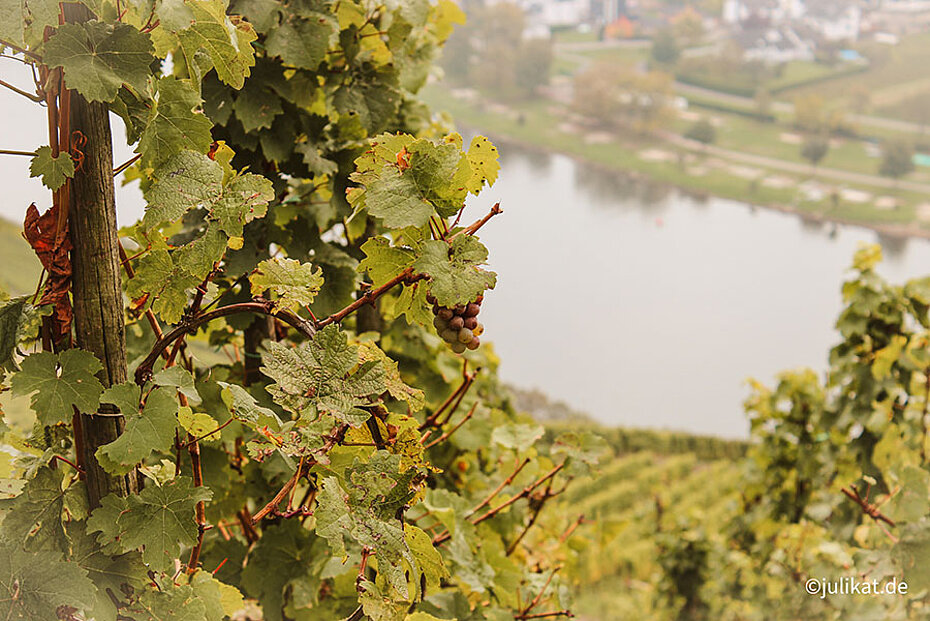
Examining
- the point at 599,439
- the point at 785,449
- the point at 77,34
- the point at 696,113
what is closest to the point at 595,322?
the point at 696,113

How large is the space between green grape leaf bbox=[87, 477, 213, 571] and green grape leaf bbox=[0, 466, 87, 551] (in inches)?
1.3

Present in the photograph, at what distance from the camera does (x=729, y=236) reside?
1384 centimetres

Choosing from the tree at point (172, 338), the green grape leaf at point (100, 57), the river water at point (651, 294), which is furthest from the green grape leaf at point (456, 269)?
the river water at point (651, 294)

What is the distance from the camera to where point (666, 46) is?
12.9 metres

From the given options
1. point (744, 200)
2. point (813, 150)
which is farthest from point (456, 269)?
point (813, 150)

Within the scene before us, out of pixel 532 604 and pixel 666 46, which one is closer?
pixel 532 604

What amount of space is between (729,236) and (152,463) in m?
14.1

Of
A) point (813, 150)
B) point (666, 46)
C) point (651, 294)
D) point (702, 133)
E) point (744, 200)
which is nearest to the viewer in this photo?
point (813, 150)

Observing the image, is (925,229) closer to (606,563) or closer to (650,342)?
(650,342)

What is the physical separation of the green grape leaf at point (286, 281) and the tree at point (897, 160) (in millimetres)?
12597

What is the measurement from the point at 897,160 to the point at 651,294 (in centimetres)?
430

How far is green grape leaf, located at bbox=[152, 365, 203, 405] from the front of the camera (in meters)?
0.58

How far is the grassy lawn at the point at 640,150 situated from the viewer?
37.5 ft

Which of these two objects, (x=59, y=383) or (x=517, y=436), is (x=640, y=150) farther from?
(x=59, y=383)
